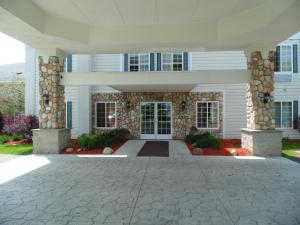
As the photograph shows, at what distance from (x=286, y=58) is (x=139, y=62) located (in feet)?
28.7

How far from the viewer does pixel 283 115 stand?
15625 mm

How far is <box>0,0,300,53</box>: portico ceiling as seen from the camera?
23.0ft

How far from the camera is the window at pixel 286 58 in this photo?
15508mm

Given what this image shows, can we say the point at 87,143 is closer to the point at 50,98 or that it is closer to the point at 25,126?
the point at 50,98

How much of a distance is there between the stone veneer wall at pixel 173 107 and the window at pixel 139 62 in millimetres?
1502

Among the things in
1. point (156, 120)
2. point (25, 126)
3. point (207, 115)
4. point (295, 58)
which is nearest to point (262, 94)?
point (207, 115)

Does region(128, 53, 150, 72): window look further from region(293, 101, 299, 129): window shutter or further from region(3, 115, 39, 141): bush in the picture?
region(293, 101, 299, 129): window shutter

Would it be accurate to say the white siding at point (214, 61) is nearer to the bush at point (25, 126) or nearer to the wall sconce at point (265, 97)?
the wall sconce at point (265, 97)

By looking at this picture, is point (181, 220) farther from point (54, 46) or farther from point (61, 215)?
point (54, 46)

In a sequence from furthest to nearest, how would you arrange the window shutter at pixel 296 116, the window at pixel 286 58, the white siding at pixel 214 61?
the window at pixel 286 58 → the white siding at pixel 214 61 → the window shutter at pixel 296 116

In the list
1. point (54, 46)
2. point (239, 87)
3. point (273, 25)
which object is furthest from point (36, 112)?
point (273, 25)

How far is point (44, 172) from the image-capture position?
23.3ft

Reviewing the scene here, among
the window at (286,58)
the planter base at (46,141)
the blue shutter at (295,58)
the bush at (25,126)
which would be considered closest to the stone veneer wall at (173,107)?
the window at (286,58)

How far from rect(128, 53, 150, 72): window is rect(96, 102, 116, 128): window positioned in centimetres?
253
